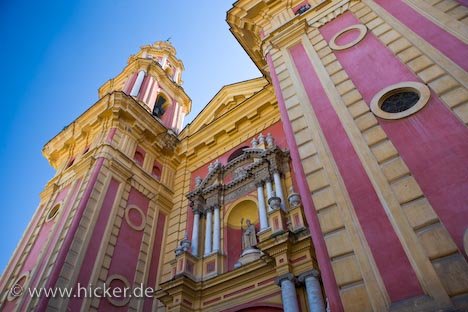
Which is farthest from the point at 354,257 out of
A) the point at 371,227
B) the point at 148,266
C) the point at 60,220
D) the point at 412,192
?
the point at 60,220

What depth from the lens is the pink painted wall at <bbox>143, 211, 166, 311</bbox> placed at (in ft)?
34.0

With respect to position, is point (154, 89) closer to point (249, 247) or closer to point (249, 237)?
point (249, 237)

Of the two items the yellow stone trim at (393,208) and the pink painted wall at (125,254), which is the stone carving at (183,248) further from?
the yellow stone trim at (393,208)

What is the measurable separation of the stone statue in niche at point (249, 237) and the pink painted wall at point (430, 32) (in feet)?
20.5

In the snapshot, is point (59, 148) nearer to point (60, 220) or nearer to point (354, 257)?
point (60, 220)

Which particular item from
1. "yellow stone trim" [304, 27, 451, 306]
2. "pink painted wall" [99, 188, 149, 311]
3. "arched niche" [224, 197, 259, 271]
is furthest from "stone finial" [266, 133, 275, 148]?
"pink painted wall" [99, 188, 149, 311]

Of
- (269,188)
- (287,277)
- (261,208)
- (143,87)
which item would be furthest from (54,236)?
(143,87)

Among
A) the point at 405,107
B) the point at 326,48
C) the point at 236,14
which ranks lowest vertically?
the point at 405,107

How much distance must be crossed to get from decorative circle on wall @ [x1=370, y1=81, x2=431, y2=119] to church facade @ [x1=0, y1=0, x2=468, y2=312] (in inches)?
1.1

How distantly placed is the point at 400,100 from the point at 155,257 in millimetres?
8663

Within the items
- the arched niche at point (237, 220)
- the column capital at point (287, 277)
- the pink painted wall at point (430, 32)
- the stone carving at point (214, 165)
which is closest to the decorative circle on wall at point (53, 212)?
the stone carving at point (214, 165)

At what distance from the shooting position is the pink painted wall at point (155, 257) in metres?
10.4

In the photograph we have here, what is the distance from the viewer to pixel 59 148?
15.7m

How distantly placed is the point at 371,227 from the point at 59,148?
1439 cm
